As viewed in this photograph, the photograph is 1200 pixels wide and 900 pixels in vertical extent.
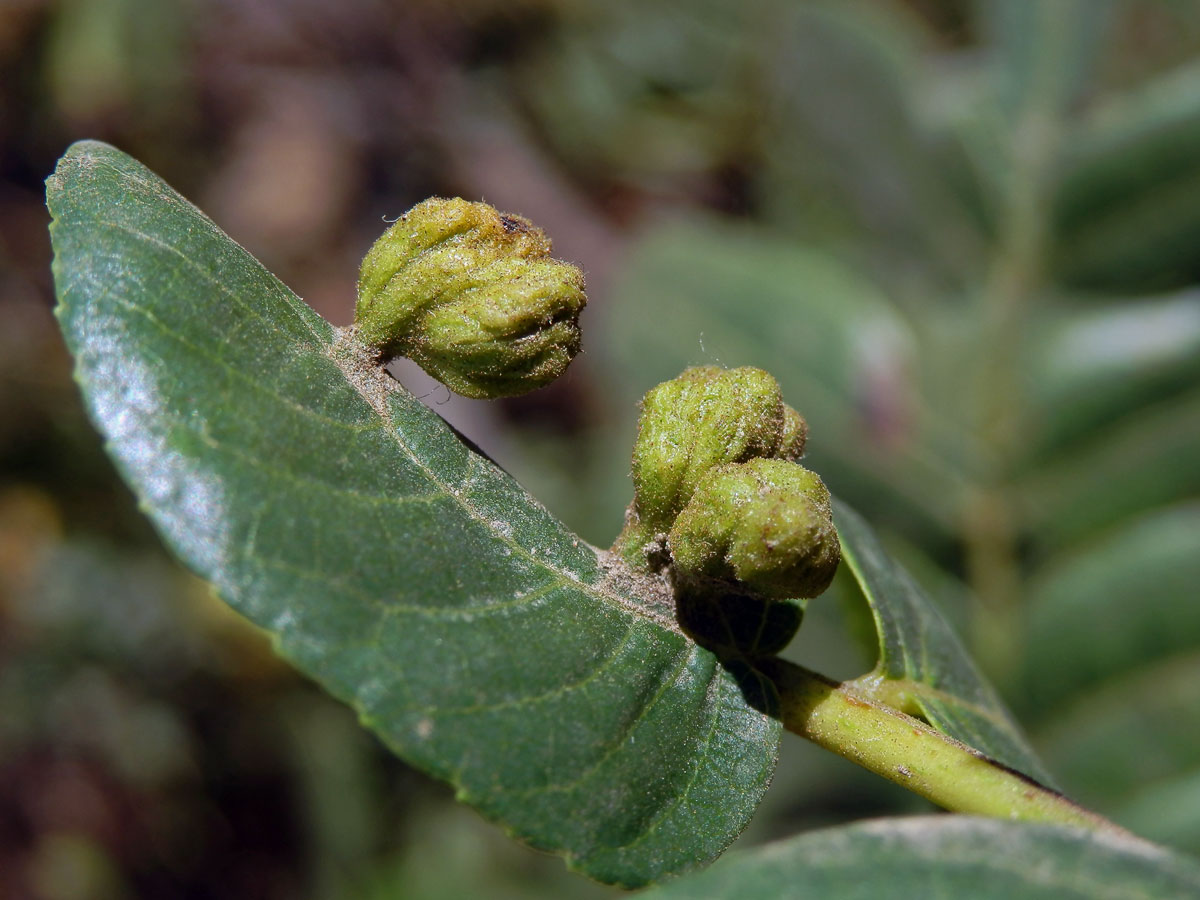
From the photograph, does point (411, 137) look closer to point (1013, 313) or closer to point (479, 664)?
point (1013, 313)

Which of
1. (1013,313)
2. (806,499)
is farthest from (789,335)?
(806,499)

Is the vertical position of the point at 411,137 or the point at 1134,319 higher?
the point at 1134,319

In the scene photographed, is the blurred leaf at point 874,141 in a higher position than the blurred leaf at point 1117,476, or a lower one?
higher

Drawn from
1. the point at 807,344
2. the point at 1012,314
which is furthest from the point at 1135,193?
the point at 807,344

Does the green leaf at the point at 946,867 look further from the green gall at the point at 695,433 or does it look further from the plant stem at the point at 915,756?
the green gall at the point at 695,433

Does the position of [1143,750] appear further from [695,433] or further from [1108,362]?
[695,433]

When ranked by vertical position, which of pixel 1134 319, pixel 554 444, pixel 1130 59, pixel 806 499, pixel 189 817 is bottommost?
pixel 189 817

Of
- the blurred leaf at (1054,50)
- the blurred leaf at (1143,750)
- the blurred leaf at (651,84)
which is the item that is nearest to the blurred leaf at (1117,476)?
the blurred leaf at (1143,750)
